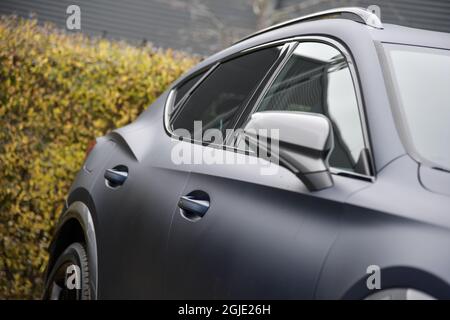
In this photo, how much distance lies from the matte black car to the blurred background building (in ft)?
36.3

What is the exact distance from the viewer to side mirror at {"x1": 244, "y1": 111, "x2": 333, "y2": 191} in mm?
2076

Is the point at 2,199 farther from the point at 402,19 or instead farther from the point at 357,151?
the point at 402,19

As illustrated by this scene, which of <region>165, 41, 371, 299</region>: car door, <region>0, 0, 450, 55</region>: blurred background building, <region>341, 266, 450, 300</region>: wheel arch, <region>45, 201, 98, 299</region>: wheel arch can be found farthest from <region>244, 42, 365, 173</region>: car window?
<region>0, 0, 450, 55</region>: blurred background building

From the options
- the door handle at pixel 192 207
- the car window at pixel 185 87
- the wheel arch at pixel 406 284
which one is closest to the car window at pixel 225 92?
the car window at pixel 185 87

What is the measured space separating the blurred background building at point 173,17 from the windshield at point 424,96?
11.6 m

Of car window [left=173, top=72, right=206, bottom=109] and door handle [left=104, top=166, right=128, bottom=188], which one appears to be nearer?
door handle [left=104, top=166, right=128, bottom=188]

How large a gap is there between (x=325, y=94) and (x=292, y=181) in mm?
470

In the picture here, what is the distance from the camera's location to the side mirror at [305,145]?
6.81 feet

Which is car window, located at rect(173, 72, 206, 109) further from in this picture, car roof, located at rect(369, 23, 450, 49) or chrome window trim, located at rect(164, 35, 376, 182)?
car roof, located at rect(369, 23, 450, 49)

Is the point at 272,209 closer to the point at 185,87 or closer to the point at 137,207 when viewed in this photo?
the point at 137,207

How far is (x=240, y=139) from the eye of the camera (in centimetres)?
276

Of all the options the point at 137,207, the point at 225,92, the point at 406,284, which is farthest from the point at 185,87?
the point at 406,284
